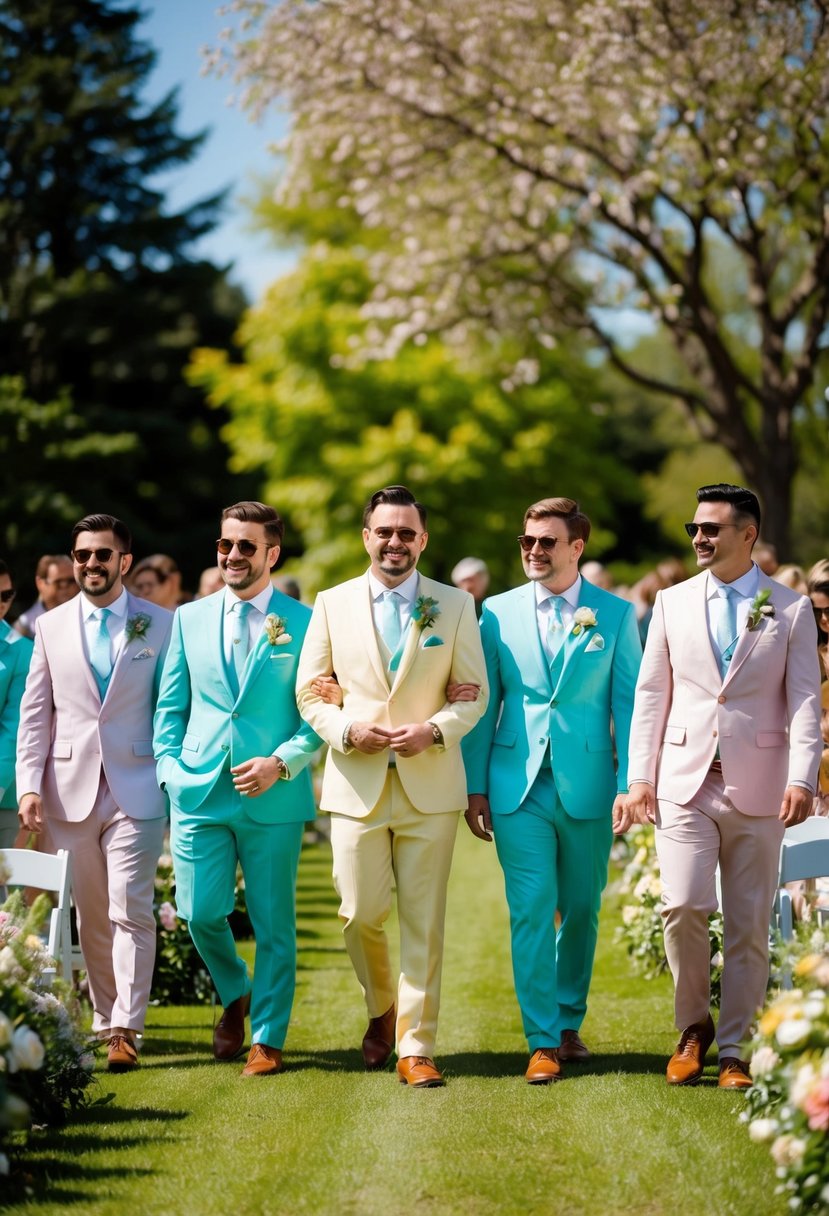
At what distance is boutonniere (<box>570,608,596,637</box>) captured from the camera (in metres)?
6.81

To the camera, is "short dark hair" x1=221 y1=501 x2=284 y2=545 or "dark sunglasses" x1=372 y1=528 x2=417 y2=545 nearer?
"dark sunglasses" x1=372 y1=528 x2=417 y2=545

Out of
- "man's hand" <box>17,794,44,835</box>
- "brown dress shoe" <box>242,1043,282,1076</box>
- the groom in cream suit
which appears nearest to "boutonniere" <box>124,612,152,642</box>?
"man's hand" <box>17,794,44,835</box>

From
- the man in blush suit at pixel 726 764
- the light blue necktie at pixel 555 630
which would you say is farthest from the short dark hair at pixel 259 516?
the man in blush suit at pixel 726 764

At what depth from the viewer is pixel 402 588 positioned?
22.4 feet

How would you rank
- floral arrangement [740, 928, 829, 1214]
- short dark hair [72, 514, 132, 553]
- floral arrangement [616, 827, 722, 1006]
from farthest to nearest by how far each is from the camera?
floral arrangement [616, 827, 722, 1006] → short dark hair [72, 514, 132, 553] → floral arrangement [740, 928, 829, 1214]

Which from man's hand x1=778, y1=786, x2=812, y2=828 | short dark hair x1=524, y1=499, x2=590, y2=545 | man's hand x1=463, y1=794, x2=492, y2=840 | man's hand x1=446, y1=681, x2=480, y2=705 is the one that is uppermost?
short dark hair x1=524, y1=499, x2=590, y2=545

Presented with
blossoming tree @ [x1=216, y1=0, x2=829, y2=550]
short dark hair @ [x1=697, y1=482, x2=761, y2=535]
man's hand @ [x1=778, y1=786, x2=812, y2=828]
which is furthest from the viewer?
blossoming tree @ [x1=216, y1=0, x2=829, y2=550]

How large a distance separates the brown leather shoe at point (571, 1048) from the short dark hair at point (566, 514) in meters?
2.30

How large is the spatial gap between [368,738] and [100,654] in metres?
1.65

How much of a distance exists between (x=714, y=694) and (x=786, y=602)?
0.49m

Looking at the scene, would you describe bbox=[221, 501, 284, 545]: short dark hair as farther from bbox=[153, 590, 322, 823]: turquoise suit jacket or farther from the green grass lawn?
the green grass lawn

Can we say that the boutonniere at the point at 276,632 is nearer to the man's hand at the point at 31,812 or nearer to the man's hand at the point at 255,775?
the man's hand at the point at 255,775

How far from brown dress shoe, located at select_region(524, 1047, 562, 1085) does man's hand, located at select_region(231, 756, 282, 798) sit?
64.6 inches

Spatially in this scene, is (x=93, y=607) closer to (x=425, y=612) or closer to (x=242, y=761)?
(x=242, y=761)
